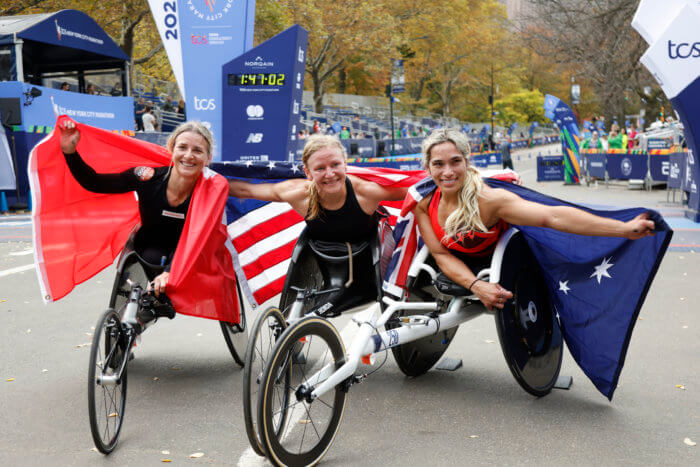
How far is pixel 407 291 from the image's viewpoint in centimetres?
477

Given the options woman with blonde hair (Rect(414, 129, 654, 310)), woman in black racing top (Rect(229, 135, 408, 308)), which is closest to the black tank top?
woman in black racing top (Rect(229, 135, 408, 308))

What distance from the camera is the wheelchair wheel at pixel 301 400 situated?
3500 mm

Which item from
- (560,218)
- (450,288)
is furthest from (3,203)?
(560,218)

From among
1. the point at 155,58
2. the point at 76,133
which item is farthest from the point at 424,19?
the point at 76,133

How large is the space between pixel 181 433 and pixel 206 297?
93 centimetres

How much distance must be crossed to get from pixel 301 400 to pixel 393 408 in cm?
121

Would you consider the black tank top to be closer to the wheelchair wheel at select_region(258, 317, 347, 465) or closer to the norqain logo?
the wheelchair wheel at select_region(258, 317, 347, 465)

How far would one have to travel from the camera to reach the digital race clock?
41.7ft

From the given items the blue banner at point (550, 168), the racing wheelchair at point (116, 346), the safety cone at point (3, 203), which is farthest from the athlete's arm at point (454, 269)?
the blue banner at point (550, 168)

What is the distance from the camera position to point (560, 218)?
419cm

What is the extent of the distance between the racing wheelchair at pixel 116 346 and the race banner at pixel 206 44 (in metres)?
8.33

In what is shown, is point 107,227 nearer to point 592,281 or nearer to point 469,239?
point 469,239

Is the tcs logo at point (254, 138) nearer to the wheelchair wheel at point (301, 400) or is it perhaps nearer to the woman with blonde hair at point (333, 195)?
the woman with blonde hair at point (333, 195)

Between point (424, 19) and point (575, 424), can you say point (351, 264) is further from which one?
point (424, 19)
